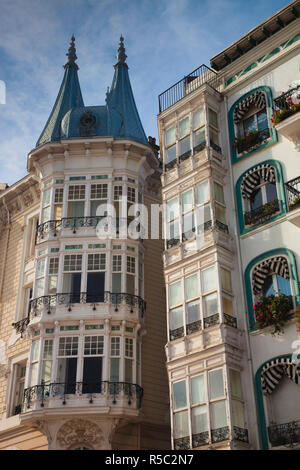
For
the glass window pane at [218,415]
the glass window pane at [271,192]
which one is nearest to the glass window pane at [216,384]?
the glass window pane at [218,415]

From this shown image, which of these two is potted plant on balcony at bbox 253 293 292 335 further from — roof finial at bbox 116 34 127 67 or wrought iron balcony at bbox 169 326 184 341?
Answer: roof finial at bbox 116 34 127 67

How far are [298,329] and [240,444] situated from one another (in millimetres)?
4239

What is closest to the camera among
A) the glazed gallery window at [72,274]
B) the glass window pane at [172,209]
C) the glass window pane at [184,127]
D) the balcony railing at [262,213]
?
the balcony railing at [262,213]

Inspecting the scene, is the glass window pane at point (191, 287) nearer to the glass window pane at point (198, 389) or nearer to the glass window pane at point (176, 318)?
the glass window pane at point (176, 318)

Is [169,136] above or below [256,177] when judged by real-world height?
above

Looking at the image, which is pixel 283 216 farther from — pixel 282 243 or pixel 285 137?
pixel 285 137

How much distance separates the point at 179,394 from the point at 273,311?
15.6 feet

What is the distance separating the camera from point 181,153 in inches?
1090

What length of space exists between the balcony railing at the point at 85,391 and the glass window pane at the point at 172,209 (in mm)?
7285

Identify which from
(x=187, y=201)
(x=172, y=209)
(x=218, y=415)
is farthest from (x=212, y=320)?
(x=172, y=209)

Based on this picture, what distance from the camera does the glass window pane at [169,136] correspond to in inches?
1120

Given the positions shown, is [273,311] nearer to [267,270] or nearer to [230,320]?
[230,320]

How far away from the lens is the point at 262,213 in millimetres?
23953
